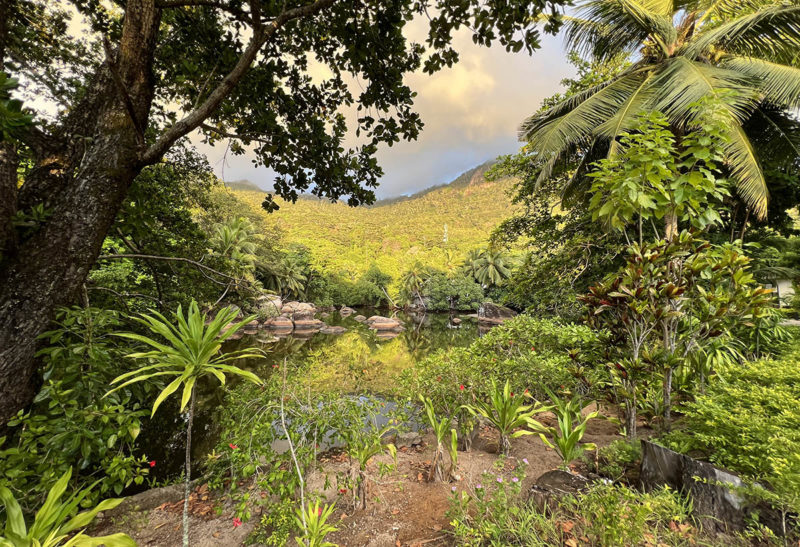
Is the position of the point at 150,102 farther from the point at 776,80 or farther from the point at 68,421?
the point at 776,80

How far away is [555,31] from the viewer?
2.07 metres

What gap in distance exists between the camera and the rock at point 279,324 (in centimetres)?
2257

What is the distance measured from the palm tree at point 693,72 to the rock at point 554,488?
14.3 ft

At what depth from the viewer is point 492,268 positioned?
3516 cm

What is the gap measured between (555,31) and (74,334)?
362cm

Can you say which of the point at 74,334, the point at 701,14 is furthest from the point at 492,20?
the point at 701,14

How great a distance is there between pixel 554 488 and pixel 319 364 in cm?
667

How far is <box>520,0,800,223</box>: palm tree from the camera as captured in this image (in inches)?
164

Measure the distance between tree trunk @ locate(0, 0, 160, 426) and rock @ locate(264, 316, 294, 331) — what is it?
71.6ft

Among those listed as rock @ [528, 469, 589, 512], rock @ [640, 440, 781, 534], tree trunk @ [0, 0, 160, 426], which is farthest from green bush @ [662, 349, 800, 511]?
tree trunk @ [0, 0, 160, 426]

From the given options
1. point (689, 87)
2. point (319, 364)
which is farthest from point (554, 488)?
point (319, 364)

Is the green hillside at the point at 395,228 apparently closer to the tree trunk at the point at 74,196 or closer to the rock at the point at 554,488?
the tree trunk at the point at 74,196

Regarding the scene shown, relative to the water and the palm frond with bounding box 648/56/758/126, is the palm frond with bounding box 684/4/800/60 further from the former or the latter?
the water

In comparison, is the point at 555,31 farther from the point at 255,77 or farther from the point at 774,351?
the point at 774,351
